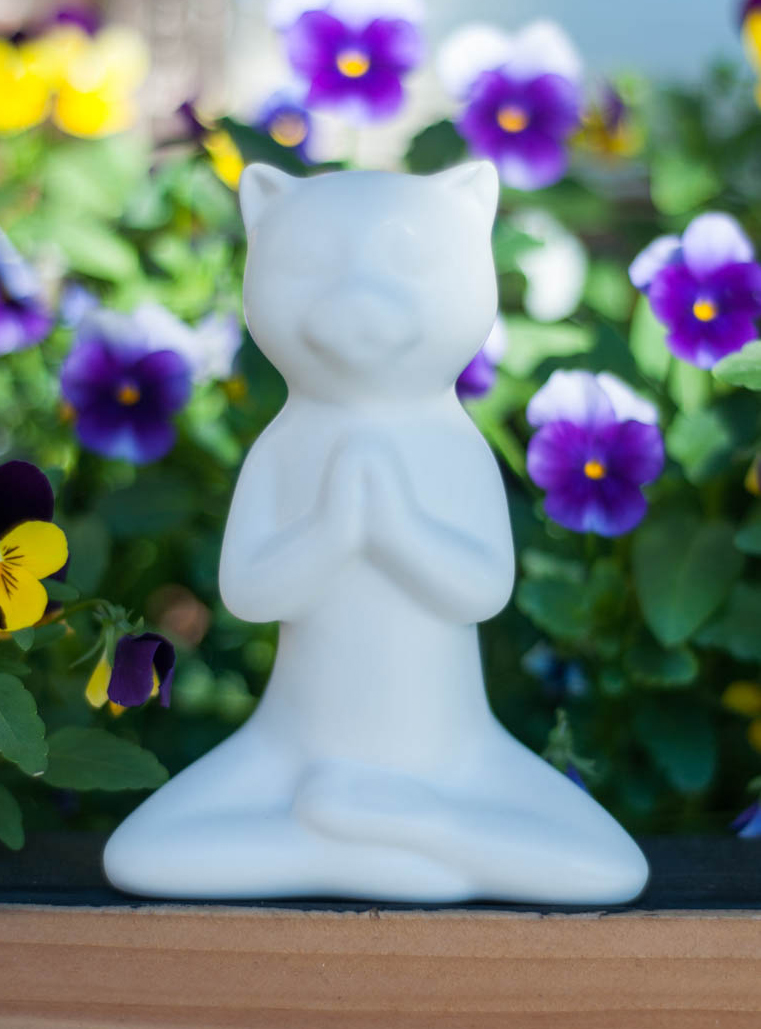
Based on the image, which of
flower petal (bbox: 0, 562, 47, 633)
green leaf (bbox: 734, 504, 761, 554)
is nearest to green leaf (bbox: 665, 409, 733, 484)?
green leaf (bbox: 734, 504, 761, 554)

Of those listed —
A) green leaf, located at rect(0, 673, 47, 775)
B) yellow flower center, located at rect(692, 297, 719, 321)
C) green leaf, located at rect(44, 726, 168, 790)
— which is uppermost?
yellow flower center, located at rect(692, 297, 719, 321)

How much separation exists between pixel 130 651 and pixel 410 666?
19 cm

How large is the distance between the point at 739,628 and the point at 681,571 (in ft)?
0.24

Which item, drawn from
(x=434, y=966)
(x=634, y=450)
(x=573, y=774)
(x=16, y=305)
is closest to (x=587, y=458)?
(x=634, y=450)

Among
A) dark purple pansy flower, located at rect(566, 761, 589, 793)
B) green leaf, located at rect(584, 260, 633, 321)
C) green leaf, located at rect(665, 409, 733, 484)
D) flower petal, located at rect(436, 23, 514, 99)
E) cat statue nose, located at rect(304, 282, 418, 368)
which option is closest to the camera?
cat statue nose, located at rect(304, 282, 418, 368)

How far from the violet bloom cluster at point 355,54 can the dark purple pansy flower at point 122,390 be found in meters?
0.34

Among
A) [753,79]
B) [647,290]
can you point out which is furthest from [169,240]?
[753,79]

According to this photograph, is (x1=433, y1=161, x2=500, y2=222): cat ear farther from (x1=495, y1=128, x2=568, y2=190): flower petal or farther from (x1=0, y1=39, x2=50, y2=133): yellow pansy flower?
(x1=0, y1=39, x2=50, y2=133): yellow pansy flower

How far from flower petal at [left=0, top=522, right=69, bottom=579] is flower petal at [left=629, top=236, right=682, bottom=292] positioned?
2.02 feet

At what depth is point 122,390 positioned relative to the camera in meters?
Answer: 1.38

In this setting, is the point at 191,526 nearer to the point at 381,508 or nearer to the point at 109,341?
the point at 109,341

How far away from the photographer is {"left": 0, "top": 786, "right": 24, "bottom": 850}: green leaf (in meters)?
0.91

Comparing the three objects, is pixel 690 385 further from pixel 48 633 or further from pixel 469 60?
pixel 48 633

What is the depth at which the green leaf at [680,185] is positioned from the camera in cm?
166
